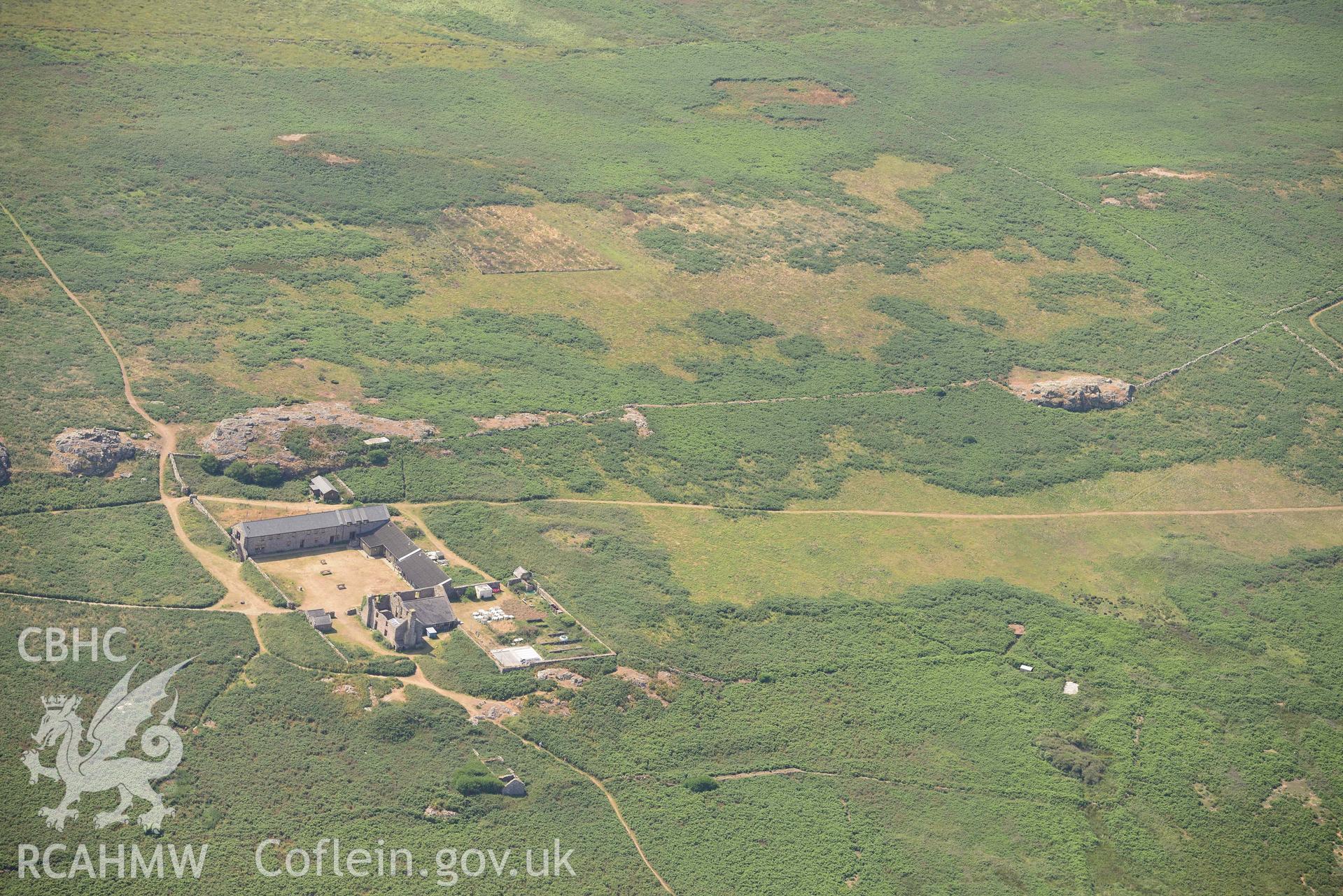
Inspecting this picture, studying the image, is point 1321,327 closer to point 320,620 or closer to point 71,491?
point 320,620

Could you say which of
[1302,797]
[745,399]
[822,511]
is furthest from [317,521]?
[1302,797]

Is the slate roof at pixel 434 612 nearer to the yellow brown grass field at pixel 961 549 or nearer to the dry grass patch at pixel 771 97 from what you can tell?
the yellow brown grass field at pixel 961 549

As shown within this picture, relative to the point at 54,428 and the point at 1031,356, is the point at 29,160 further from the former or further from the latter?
the point at 1031,356

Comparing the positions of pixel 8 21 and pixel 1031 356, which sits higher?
pixel 8 21

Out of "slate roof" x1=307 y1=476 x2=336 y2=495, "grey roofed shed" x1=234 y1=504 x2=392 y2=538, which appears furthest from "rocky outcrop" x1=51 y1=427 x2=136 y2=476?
"slate roof" x1=307 y1=476 x2=336 y2=495

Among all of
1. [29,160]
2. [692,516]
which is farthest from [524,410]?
[29,160]
